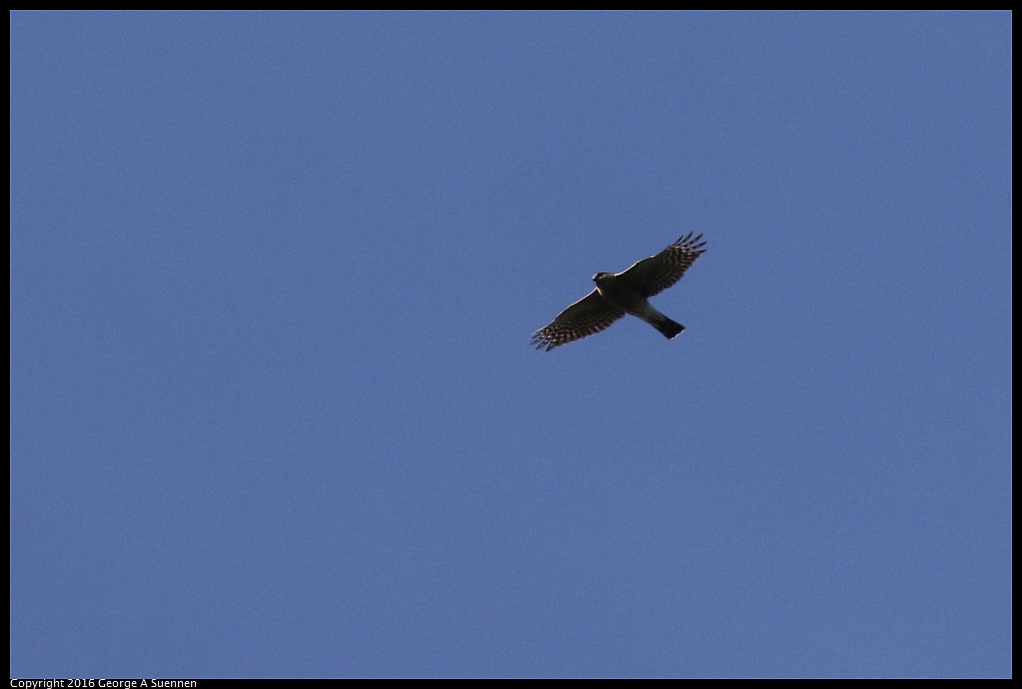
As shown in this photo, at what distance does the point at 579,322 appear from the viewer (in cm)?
2130

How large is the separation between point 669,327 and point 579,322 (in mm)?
1799

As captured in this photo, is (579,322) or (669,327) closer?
(669,327)

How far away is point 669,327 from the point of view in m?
20.5

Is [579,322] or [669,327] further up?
[579,322]

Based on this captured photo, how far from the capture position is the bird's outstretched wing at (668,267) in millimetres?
20062

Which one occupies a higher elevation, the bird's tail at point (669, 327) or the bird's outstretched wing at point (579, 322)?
the bird's outstretched wing at point (579, 322)

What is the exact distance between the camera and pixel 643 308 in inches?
805

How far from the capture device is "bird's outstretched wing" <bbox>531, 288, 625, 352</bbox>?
2089cm

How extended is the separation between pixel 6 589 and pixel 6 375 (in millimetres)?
3446
